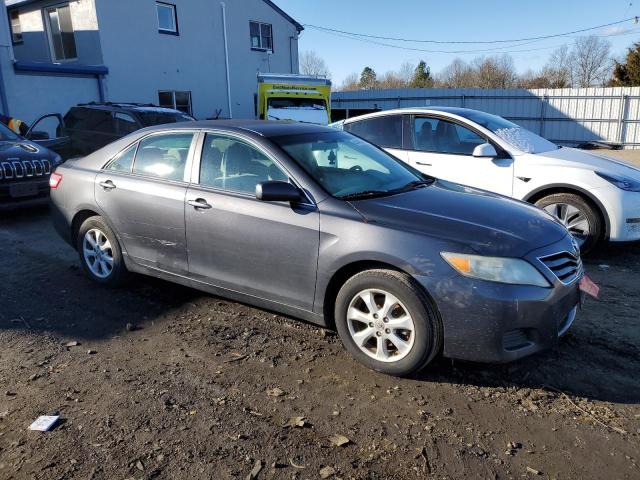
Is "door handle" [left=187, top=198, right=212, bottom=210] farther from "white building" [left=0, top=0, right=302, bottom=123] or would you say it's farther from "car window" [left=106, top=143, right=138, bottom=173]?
"white building" [left=0, top=0, right=302, bottom=123]

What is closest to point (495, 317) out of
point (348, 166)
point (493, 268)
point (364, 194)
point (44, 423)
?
point (493, 268)

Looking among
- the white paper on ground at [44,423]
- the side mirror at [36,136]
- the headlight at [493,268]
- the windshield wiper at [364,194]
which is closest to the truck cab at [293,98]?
the side mirror at [36,136]

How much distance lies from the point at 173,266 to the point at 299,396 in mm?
1768

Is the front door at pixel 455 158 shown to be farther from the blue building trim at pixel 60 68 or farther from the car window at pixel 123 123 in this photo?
the blue building trim at pixel 60 68

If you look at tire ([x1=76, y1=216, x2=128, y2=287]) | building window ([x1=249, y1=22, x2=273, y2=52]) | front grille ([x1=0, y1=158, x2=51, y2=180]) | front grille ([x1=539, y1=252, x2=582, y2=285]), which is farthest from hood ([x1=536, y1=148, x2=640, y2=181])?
building window ([x1=249, y1=22, x2=273, y2=52])

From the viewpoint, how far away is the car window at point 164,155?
14.2ft

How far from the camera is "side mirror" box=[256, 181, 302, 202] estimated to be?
3.52 m

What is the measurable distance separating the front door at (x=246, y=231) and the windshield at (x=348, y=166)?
0.82 ft

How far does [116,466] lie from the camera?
2545 millimetres

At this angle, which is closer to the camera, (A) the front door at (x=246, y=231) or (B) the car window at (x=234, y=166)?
(A) the front door at (x=246, y=231)

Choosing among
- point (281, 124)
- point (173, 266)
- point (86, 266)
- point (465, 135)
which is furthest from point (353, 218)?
point (465, 135)

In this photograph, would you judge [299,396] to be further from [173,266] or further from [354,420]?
[173,266]

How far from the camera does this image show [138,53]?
1695 cm

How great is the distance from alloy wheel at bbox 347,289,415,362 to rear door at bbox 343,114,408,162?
373 cm
